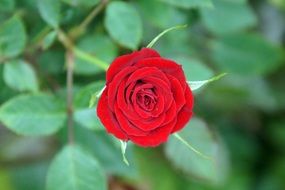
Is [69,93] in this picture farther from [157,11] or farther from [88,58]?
[157,11]

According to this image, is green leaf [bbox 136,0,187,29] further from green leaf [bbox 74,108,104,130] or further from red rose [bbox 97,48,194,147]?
red rose [bbox 97,48,194,147]

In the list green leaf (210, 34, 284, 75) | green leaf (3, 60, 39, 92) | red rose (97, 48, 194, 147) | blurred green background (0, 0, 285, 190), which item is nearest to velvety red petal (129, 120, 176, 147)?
red rose (97, 48, 194, 147)

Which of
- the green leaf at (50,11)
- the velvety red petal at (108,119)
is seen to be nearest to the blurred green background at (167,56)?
the green leaf at (50,11)

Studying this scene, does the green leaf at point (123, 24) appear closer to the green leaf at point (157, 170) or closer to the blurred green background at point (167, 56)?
the blurred green background at point (167, 56)

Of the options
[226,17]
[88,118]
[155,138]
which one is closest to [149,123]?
[155,138]

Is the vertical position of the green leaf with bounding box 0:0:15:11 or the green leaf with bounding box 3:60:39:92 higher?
the green leaf with bounding box 0:0:15:11
